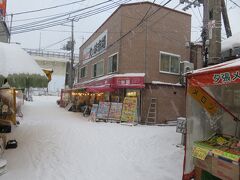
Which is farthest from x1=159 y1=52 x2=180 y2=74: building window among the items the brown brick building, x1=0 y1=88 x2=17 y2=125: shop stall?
x1=0 y1=88 x2=17 y2=125: shop stall

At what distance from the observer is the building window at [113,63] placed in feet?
69.1

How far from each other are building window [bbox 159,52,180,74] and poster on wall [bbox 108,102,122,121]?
14.7ft

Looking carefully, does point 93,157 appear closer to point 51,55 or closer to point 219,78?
point 219,78

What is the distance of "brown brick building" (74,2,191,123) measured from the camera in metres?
19.2

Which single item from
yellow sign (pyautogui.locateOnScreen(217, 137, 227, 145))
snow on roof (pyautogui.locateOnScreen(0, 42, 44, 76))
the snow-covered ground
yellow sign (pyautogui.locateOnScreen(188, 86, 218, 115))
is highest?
snow on roof (pyautogui.locateOnScreen(0, 42, 44, 76))

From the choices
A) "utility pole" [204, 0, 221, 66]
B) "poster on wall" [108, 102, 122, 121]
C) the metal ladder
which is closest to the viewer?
"utility pole" [204, 0, 221, 66]

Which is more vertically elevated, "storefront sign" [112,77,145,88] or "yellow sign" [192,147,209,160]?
"storefront sign" [112,77,145,88]

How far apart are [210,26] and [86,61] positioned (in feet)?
80.6

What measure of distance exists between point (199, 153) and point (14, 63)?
675 cm

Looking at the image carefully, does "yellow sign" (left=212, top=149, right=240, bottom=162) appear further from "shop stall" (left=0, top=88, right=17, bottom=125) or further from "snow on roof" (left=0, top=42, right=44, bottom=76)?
"shop stall" (left=0, top=88, right=17, bottom=125)

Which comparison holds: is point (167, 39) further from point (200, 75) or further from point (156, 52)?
point (200, 75)

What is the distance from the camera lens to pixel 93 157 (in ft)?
30.0

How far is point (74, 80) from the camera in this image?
40.5 metres

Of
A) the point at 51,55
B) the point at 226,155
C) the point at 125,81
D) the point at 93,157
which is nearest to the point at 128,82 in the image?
the point at 125,81
